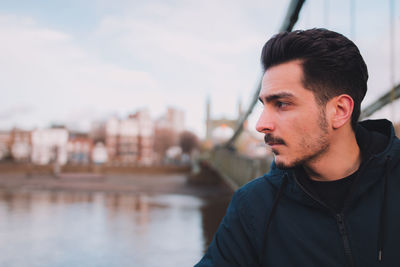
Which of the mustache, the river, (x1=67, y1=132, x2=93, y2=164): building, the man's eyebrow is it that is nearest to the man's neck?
the mustache

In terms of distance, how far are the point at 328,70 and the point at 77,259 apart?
4398 millimetres

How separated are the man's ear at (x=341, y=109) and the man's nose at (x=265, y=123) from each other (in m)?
0.20

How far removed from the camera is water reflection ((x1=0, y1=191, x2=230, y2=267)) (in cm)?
507

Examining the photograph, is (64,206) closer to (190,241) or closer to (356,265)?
(190,241)

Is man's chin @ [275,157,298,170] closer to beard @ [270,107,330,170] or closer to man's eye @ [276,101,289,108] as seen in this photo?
beard @ [270,107,330,170]

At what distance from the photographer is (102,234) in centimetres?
668

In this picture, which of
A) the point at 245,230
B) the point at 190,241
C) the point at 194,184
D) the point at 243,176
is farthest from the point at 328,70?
the point at 194,184

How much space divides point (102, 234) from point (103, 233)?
0.09 metres

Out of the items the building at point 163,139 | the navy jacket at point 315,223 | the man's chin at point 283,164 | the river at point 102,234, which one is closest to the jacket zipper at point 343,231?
the navy jacket at point 315,223

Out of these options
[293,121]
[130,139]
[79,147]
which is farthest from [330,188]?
[79,147]

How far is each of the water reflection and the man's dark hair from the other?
12.9 feet

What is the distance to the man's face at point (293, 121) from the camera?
1357 millimetres

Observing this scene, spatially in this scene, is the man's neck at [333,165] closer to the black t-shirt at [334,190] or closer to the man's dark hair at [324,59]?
the black t-shirt at [334,190]

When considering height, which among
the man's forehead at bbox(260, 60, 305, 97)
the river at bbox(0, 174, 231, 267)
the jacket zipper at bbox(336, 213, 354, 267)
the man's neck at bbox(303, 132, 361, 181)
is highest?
the man's forehead at bbox(260, 60, 305, 97)
